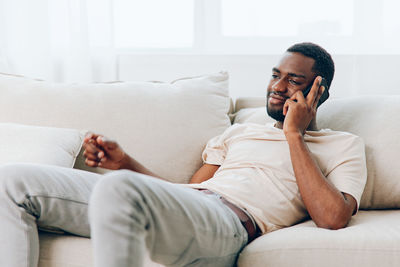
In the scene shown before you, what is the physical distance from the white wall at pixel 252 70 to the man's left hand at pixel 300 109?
72cm

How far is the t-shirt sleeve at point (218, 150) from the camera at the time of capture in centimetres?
168

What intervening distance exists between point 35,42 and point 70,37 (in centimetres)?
18

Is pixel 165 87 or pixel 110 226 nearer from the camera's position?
pixel 110 226

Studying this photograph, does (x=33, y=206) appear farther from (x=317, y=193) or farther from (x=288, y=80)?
(x=288, y=80)

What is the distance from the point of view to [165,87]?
186cm

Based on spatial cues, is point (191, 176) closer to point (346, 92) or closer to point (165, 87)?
point (165, 87)

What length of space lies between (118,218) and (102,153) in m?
0.49

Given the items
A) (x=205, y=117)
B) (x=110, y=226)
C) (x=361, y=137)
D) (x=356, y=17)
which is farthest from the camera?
(x=356, y=17)

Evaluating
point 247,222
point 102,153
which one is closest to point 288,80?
point 247,222

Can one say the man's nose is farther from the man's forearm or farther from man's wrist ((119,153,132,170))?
man's wrist ((119,153,132,170))

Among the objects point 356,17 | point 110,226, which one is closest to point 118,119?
point 110,226

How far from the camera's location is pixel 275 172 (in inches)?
57.9

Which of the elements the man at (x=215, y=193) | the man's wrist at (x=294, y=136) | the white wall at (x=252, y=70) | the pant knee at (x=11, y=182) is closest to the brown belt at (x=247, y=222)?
the man at (x=215, y=193)

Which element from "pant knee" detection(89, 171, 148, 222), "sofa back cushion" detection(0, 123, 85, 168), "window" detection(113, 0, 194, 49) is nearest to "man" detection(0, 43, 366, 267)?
"pant knee" detection(89, 171, 148, 222)
